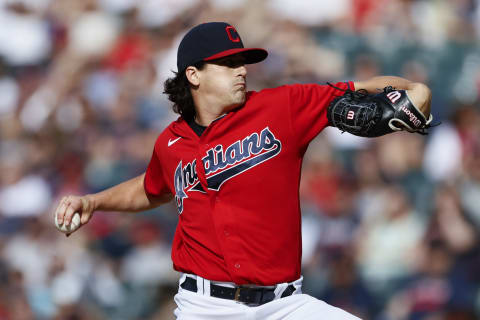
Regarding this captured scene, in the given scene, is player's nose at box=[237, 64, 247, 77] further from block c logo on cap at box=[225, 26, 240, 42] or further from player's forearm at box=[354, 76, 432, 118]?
player's forearm at box=[354, 76, 432, 118]

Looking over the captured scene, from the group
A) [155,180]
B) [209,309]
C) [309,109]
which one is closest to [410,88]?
[309,109]

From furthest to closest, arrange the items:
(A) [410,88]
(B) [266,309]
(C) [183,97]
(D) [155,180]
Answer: (D) [155,180]
(C) [183,97]
(B) [266,309]
(A) [410,88]

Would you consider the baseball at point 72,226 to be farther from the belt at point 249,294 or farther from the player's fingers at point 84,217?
the belt at point 249,294

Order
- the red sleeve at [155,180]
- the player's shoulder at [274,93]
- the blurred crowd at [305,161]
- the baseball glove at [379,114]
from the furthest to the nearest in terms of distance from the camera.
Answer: the blurred crowd at [305,161] → the red sleeve at [155,180] → the player's shoulder at [274,93] → the baseball glove at [379,114]

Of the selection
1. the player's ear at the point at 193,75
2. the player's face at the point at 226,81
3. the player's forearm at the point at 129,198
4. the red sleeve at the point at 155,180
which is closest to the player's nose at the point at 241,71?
the player's face at the point at 226,81

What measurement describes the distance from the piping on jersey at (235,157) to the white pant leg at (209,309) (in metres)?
0.53

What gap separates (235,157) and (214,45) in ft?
1.88

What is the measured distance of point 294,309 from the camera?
3.32m

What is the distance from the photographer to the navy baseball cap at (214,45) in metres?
3.44

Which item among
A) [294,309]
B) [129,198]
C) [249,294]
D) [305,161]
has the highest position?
[129,198]

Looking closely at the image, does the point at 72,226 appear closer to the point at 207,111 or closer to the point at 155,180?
the point at 155,180

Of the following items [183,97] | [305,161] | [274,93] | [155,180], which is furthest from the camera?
[305,161]

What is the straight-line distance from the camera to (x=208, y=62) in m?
3.53

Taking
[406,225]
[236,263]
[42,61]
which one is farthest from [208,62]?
[42,61]
